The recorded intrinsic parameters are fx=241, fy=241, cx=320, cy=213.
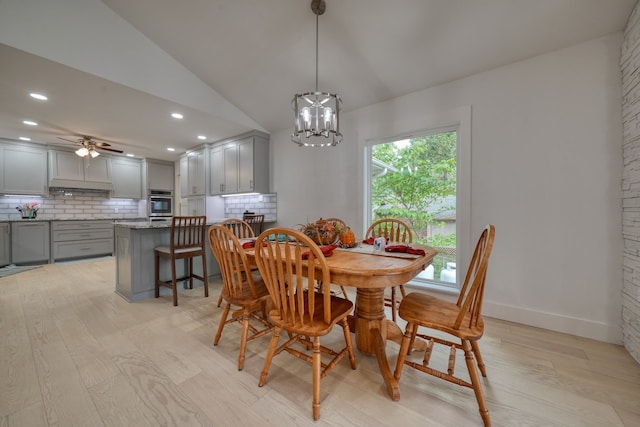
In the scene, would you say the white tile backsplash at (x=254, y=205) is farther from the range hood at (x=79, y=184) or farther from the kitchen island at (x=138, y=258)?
the range hood at (x=79, y=184)

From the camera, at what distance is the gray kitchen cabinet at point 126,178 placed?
5.73m

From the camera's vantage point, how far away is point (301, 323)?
1.30 metres

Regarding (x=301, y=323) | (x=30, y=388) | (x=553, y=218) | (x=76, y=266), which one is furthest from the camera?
(x=76, y=266)

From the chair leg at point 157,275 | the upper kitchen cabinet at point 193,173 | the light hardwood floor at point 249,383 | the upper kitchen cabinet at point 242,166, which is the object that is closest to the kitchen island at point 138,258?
the chair leg at point 157,275

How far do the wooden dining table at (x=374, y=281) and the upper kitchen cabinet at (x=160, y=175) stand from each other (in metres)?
5.85

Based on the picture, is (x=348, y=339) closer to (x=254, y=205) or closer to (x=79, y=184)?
(x=254, y=205)

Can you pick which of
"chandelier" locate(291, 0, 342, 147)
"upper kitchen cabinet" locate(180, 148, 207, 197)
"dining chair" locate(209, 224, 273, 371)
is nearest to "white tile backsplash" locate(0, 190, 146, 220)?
"upper kitchen cabinet" locate(180, 148, 207, 197)

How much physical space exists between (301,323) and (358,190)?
7.39 feet

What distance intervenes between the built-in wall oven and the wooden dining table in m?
5.63

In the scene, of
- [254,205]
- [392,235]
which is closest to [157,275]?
[254,205]

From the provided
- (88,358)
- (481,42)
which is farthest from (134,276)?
(481,42)

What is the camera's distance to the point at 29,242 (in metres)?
4.41

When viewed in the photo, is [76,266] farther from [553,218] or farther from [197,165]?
[553,218]

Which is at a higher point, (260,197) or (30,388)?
(260,197)
